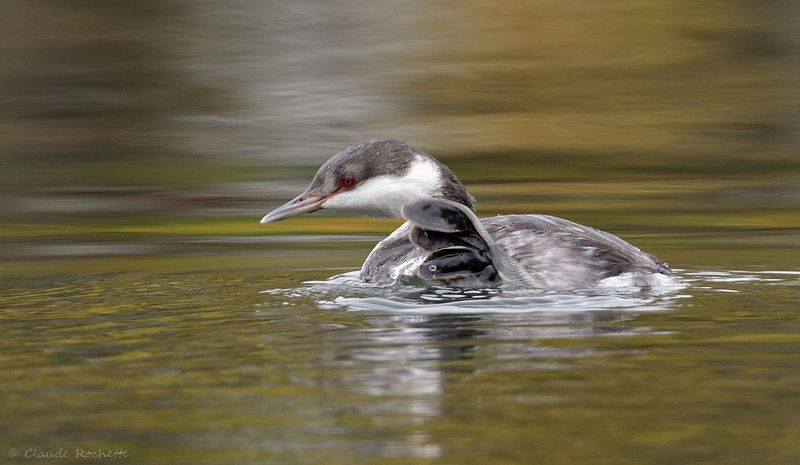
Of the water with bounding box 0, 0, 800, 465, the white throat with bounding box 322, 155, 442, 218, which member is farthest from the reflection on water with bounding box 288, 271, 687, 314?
the white throat with bounding box 322, 155, 442, 218

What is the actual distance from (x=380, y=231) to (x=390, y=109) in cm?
666

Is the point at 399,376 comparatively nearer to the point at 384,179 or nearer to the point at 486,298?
the point at 486,298

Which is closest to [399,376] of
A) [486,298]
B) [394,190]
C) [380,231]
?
[486,298]

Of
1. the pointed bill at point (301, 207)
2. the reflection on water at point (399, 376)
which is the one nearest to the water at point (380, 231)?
the reflection on water at point (399, 376)

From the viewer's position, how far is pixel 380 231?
11.3m

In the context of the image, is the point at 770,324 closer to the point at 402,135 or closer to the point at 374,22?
the point at 402,135

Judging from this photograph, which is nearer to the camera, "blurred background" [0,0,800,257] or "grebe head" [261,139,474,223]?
"grebe head" [261,139,474,223]

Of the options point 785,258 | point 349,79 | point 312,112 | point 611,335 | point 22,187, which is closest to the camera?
point 611,335

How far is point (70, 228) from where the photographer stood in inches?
455

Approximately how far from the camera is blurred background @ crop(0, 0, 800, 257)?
12.4 metres

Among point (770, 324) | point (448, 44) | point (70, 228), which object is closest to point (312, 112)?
point (448, 44)

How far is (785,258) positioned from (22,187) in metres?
7.58

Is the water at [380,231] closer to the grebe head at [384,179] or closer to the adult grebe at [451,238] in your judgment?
the adult grebe at [451,238]

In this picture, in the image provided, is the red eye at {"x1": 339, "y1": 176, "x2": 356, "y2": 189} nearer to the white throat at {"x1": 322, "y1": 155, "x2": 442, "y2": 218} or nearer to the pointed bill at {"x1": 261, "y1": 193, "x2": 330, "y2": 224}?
the white throat at {"x1": 322, "y1": 155, "x2": 442, "y2": 218}
